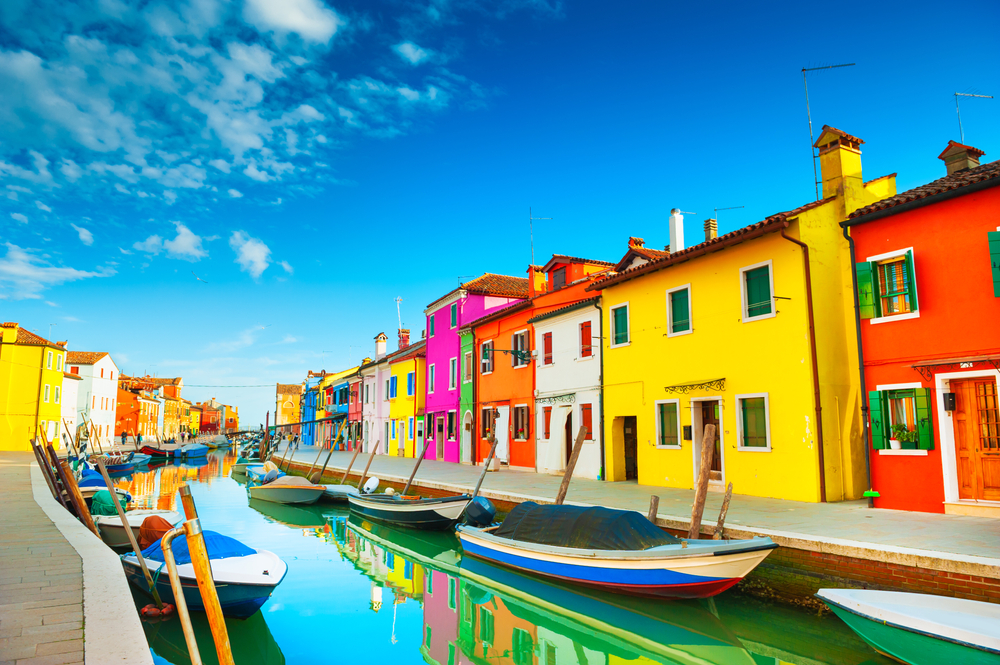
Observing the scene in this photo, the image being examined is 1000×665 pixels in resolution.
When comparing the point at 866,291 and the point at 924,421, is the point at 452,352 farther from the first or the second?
the point at 924,421

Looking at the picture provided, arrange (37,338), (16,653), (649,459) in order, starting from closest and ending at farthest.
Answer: (16,653)
(649,459)
(37,338)

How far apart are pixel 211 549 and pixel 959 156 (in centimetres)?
1717

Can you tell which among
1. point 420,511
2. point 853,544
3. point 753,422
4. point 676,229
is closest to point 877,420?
point 753,422

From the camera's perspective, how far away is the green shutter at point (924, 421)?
11805 mm

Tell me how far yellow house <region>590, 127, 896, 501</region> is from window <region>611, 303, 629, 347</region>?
1.27m

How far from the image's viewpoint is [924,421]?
11.9 metres

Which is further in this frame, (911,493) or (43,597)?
(911,493)

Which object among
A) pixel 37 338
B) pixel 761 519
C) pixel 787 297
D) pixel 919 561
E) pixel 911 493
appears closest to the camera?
pixel 919 561

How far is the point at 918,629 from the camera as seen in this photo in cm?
666

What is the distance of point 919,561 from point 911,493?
492 cm

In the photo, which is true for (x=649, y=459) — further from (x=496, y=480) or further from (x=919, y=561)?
(x=919, y=561)

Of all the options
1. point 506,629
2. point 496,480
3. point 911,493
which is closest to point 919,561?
point 911,493

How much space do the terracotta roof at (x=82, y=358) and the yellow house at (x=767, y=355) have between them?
6182cm

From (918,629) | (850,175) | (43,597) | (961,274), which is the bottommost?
(918,629)
